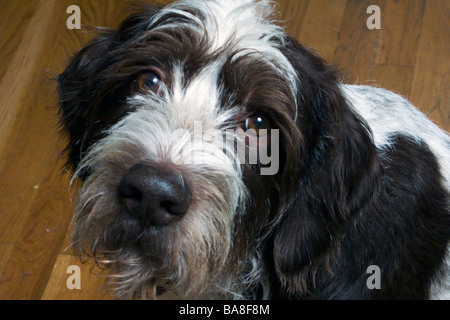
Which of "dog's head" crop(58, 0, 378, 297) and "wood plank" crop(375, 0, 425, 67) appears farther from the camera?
"wood plank" crop(375, 0, 425, 67)

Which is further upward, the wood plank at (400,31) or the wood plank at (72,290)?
the wood plank at (400,31)

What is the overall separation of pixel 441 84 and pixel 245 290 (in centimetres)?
176

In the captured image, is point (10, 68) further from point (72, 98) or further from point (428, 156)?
point (428, 156)

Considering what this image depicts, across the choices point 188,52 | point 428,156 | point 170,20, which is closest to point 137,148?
point 188,52

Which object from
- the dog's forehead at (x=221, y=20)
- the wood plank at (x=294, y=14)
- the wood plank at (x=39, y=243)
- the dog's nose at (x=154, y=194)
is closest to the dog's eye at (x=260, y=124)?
the dog's forehead at (x=221, y=20)

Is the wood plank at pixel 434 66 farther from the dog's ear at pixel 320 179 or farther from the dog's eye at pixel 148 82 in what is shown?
the dog's eye at pixel 148 82

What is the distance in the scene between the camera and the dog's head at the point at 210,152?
1.65 m

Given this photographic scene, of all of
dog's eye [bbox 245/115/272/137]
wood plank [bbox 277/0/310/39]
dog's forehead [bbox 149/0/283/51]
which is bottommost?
Result: dog's eye [bbox 245/115/272/137]

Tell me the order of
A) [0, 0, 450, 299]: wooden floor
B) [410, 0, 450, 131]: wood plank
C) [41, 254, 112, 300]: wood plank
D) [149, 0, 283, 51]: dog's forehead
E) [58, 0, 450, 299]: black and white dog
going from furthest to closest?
[410, 0, 450, 131]: wood plank < [0, 0, 450, 299]: wooden floor < [41, 254, 112, 300]: wood plank < [149, 0, 283, 51]: dog's forehead < [58, 0, 450, 299]: black and white dog

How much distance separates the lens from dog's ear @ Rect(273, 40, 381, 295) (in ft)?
6.22

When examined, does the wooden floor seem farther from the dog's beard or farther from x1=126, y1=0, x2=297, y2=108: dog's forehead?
x1=126, y1=0, x2=297, y2=108: dog's forehead

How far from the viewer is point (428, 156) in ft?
7.06

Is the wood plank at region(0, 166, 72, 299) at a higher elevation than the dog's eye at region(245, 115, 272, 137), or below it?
below

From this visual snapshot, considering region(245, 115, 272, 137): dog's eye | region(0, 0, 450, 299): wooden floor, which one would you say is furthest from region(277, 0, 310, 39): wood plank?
region(245, 115, 272, 137): dog's eye
